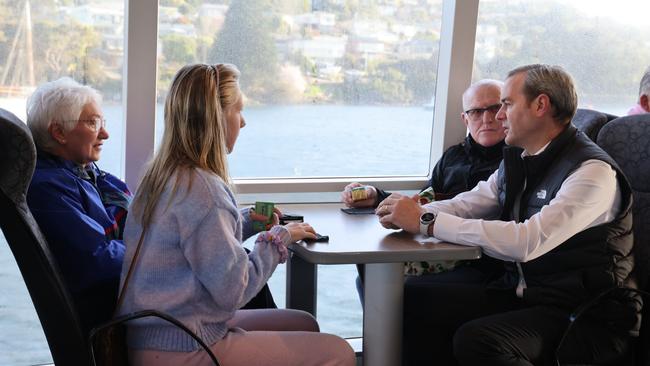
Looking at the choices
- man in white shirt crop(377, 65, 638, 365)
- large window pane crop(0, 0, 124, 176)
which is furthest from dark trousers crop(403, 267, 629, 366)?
large window pane crop(0, 0, 124, 176)

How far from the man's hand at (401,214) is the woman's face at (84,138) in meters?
0.86

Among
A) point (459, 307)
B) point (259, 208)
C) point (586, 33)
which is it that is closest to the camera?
point (259, 208)

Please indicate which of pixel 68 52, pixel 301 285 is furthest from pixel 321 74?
pixel 68 52

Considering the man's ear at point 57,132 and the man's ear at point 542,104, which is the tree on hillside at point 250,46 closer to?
the man's ear at point 57,132

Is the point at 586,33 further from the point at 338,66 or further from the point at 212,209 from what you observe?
the point at 212,209

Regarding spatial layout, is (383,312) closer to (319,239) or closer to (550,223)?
(319,239)

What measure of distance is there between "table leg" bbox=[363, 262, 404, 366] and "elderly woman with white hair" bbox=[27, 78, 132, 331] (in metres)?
0.71

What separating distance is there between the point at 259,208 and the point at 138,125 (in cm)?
78

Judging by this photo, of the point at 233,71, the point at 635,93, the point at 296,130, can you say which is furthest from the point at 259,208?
the point at 635,93

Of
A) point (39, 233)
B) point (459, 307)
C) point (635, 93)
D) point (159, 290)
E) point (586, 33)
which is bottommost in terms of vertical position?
point (459, 307)

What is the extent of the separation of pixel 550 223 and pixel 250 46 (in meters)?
1.43

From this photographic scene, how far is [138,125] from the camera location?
9.49 ft

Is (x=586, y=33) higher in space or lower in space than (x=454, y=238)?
higher

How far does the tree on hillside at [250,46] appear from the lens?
3.04 meters
